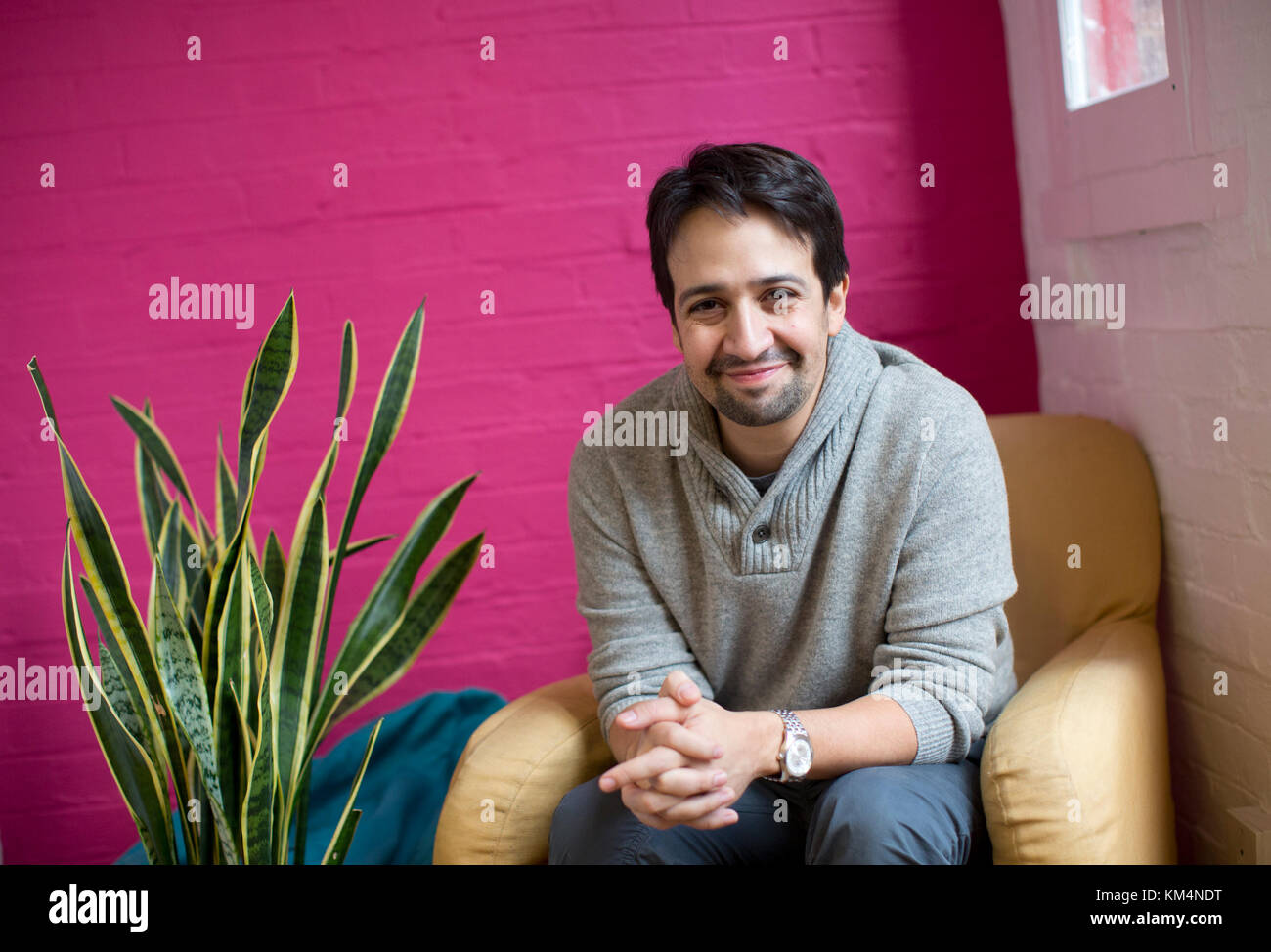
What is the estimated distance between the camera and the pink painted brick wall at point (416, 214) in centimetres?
215

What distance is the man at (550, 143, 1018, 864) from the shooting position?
4.56 ft

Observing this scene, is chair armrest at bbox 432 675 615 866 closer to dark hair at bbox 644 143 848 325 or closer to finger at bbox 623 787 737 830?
finger at bbox 623 787 737 830

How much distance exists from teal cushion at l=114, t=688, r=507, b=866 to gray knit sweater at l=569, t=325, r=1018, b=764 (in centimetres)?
64

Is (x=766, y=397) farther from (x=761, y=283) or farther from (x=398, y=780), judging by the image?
(x=398, y=780)

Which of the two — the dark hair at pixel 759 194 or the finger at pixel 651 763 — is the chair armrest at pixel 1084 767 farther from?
the dark hair at pixel 759 194

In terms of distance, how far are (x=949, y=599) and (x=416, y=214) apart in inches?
51.7

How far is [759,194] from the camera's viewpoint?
147 centimetres

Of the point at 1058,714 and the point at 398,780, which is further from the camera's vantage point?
the point at 398,780

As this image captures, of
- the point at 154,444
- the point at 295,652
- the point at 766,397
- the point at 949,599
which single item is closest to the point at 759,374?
the point at 766,397

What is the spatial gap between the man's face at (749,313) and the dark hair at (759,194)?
0.02 m

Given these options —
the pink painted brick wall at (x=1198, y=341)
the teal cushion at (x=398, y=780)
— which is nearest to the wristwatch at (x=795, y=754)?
the pink painted brick wall at (x=1198, y=341)

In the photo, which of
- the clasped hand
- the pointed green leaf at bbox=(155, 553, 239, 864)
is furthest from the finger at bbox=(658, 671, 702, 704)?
the pointed green leaf at bbox=(155, 553, 239, 864)
